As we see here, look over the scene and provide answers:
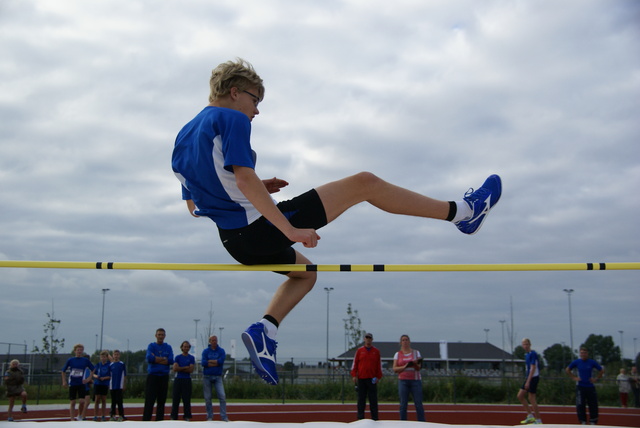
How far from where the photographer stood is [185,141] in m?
2.62

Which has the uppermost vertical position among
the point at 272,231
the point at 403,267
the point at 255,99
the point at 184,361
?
the point at 255,99

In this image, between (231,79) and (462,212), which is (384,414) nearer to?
(462,212)

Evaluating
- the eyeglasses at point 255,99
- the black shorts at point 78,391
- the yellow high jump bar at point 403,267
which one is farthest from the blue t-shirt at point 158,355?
the eyeglasses at point 255,99

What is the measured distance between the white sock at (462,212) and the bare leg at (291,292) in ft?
2.50

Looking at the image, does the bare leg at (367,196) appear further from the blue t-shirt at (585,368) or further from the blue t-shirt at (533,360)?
the blue t-shirt at (533,360)

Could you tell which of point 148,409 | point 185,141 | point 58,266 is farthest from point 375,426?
point 148,409

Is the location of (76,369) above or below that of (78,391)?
above

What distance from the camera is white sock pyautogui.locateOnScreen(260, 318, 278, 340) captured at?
2.73m

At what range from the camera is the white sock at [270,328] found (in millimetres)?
2729

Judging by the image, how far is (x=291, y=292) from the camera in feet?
9.53

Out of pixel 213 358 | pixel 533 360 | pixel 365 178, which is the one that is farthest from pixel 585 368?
pixel 365 178

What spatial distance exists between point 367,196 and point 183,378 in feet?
25.1

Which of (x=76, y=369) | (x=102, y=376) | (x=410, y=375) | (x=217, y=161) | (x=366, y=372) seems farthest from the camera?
(x=102, y=376)

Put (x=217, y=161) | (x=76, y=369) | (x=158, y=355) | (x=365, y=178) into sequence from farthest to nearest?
(x=76, y=369) → (x=158, y=355) → (x=365, y=178) → (x=217, y=161)
